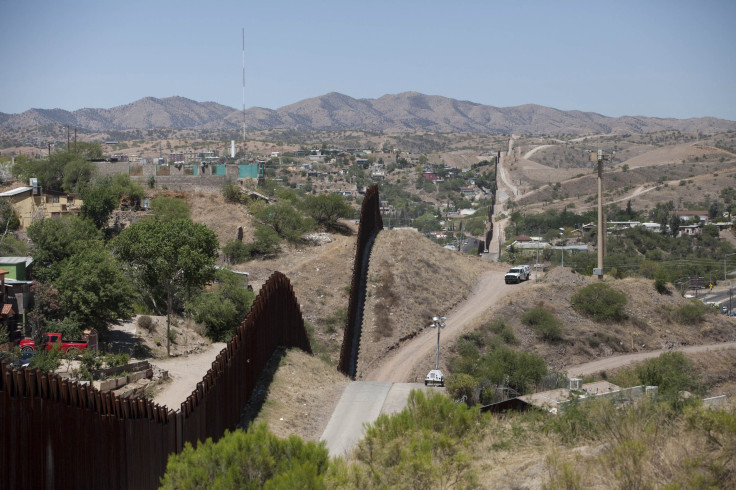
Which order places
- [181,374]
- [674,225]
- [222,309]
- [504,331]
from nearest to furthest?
[181,374], [222,309], [504,331], [674,225]

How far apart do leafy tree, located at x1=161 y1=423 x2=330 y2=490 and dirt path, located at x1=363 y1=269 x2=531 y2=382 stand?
63.7 ft

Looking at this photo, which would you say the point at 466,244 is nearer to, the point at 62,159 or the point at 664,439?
the point at 62,159

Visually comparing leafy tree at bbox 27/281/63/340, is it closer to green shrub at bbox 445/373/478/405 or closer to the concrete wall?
green shrub at bbox 445/373/478/405

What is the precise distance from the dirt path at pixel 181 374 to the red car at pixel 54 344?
238 cm

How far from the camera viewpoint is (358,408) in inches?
854

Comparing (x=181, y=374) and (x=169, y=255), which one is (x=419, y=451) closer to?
(x=181, y=374)

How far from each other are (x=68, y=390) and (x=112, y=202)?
4417 centimetres

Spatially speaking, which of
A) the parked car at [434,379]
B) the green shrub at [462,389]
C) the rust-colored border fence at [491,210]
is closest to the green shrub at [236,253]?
the parked car at [434,379]

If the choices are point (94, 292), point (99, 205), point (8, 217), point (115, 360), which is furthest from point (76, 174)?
point (115, 360)

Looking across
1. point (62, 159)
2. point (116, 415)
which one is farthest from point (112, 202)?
point (116, 415)

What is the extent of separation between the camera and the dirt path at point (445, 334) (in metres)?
31.0

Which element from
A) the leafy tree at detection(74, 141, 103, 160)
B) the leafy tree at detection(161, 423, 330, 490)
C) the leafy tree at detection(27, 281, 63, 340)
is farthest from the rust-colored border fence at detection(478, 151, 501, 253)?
the leafy tree at detection(161, 423, 330, 490)

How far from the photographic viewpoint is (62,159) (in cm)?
6675

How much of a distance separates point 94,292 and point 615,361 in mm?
21458
